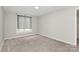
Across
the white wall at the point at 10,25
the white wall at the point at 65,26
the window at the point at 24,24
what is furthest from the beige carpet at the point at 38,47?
the window at the point at 24,24

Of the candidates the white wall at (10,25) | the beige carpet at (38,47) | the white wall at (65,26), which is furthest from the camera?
the white wall at (10,25)

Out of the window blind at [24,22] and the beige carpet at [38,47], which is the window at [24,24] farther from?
the beige carpet at [38,47]

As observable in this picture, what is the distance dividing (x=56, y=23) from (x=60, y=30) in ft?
2.27

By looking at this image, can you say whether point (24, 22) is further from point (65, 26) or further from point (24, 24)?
point (65, 26)

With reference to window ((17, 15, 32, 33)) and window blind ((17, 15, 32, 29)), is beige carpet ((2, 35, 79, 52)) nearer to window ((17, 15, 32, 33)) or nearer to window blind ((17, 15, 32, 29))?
window ((17, 15, 32, 33))

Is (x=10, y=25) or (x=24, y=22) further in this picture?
(x=24, y=22)

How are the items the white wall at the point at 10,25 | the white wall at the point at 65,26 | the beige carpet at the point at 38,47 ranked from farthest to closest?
the white wall at the point at 10,25, the white wall at the point at 65,26, the beige carpet at the point at 38,47

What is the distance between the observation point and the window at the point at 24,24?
6316 millimetres

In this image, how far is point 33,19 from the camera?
7.45 meters

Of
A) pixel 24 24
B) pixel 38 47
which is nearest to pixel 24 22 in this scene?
pixel 24 24

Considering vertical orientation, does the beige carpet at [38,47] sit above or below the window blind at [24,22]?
below

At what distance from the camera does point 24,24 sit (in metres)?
6.75

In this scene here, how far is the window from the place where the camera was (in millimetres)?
6316

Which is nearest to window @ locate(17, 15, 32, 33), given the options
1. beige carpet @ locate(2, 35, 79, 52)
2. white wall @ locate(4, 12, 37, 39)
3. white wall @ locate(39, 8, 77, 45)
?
white wall @ locate(4, 12, 37, 39)
